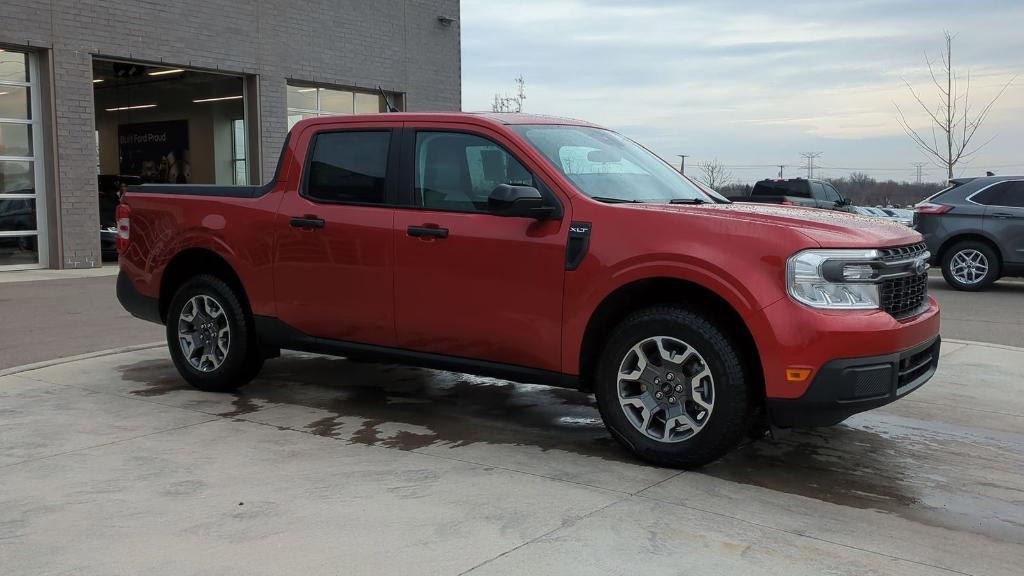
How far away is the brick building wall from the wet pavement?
12.1m

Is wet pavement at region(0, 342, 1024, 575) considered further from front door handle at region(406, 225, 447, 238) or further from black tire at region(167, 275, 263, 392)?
front door handle at region(406, 225, 447, 238)

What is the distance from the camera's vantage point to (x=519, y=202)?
5.25 meters

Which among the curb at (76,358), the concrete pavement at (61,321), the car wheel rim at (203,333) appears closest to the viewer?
the car wheel rim at (203,333)

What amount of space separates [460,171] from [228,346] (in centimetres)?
224

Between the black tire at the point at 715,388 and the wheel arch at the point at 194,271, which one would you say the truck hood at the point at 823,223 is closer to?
the black tire at the point at 715,388

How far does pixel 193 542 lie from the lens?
3.98m

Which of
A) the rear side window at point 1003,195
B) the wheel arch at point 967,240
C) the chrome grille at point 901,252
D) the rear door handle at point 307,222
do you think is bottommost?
the wheel arch at point 967,240

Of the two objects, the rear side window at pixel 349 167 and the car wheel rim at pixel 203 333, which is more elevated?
the rear side window at pixel 349 167

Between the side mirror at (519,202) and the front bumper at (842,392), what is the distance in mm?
1595

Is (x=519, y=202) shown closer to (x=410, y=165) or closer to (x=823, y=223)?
(x=410, y=165)

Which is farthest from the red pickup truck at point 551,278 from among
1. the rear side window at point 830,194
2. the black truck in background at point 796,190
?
the rear side window at point 830,194

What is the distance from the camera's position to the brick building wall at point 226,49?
57.7 ft

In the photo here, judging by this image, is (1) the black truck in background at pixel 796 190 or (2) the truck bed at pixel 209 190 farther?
(1) the black truck in background at pixel 796 190

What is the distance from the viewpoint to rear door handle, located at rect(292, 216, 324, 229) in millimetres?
6266
